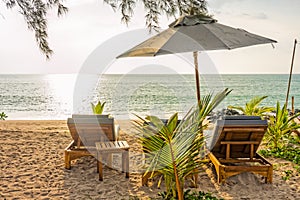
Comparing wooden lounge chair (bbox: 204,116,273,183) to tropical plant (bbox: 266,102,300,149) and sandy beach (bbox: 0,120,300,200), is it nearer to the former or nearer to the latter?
sandy beach (bbox: 0,120,300,200)

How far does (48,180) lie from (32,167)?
2.12 ft

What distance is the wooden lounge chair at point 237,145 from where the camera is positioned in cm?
407

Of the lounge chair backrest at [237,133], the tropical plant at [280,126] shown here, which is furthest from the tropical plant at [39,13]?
the tropical plant at [280,126]

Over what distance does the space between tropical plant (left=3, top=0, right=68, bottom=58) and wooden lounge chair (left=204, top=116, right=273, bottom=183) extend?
323 centimetres

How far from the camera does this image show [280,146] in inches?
218

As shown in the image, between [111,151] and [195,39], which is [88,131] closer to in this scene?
[111,151]

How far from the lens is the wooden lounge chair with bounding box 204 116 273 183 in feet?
13.4

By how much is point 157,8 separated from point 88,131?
2373 mm

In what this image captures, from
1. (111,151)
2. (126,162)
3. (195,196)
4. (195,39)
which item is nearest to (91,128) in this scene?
(111,151)

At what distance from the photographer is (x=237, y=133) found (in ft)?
14.1

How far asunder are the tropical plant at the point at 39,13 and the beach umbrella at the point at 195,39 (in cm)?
223

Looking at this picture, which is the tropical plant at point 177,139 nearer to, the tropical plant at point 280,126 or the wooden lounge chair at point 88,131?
the wooden lounge chair at point 88,131

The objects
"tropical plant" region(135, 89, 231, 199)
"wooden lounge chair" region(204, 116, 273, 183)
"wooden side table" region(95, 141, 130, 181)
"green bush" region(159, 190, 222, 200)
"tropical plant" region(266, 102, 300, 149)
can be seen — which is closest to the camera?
"tropical plant" region(135, 89, 231, 199)

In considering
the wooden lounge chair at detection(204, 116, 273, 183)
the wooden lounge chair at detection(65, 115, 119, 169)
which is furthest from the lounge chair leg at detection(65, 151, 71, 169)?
the wooden lounge chair at detection(204, 116, 273, 183)
